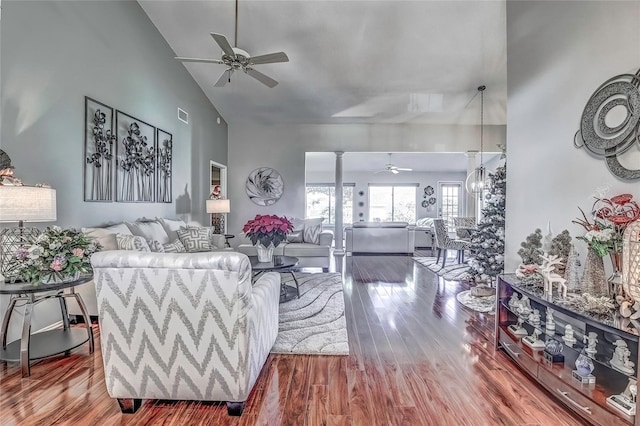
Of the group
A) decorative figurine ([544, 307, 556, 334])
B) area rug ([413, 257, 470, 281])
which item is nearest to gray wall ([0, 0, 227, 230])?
decorative figurine ([544, 307, 556, 334])

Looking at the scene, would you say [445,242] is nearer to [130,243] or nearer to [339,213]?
[339,213]

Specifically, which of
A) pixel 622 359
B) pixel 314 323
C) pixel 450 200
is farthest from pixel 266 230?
pixel 450 200

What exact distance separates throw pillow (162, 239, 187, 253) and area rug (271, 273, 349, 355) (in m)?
1.66

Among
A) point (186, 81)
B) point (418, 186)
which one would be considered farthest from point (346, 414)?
point (418, 186)

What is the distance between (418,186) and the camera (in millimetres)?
11719

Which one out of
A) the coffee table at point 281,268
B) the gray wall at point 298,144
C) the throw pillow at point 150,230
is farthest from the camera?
the gray wall at point 298,144

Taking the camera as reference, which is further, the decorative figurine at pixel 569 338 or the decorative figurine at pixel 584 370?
the decorative figurine at pixel 569 338

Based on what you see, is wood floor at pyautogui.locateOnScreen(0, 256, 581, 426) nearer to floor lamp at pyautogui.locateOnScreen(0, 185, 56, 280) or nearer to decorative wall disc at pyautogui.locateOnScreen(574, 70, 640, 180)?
floor lamp at pyautogui.locateOnScreen(0, 185, 56, 280)

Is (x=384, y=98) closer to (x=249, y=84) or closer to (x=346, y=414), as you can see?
(x=249, y=84)

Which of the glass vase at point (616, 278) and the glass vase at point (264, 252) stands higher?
the glass vase at point (616, 278)

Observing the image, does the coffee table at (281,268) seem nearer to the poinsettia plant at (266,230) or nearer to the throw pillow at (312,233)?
the poinsettia plant at (266,230)

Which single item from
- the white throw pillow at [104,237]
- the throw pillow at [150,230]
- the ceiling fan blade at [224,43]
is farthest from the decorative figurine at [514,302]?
the throw pillow at [150,230]

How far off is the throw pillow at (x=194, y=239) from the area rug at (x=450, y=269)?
3.87 metres

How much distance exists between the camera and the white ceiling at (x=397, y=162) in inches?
378
